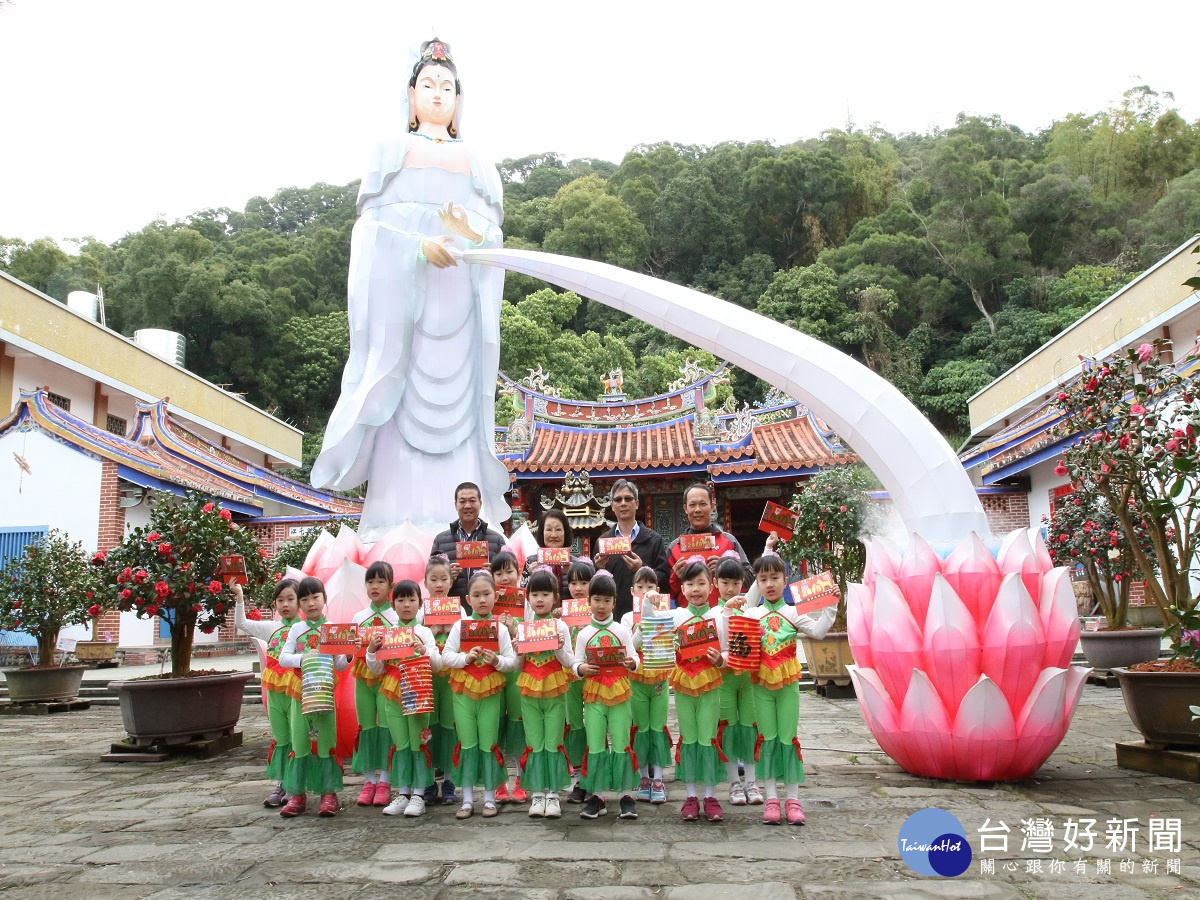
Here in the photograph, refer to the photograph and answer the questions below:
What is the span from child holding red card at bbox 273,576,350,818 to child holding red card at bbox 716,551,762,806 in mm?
1540

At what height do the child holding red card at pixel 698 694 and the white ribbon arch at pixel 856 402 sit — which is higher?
the white ribbon arch at pixel 856 402

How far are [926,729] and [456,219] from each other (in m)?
4.07

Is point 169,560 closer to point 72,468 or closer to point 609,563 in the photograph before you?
point 609,563

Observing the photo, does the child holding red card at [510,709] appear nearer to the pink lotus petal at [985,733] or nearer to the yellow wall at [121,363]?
the pink lotus petal at [985,733]

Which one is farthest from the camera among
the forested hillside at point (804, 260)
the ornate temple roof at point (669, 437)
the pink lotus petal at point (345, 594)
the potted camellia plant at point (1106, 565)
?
the forested hillside at point (804, 260)

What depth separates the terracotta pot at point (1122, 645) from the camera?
7254 mm

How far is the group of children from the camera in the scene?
347 centimetres

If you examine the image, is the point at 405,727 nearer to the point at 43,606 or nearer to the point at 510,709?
the point at 510,709

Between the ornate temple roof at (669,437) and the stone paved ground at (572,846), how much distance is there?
7.83m

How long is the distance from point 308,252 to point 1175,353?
25.0m

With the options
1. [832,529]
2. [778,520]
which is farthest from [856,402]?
[832,529]

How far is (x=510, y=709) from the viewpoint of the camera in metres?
3.83

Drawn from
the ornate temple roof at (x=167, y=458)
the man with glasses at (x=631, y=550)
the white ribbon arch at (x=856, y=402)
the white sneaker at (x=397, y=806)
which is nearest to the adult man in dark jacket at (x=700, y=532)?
the man with glasses at (x=631, y=550)

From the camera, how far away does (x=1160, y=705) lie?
3.98m
